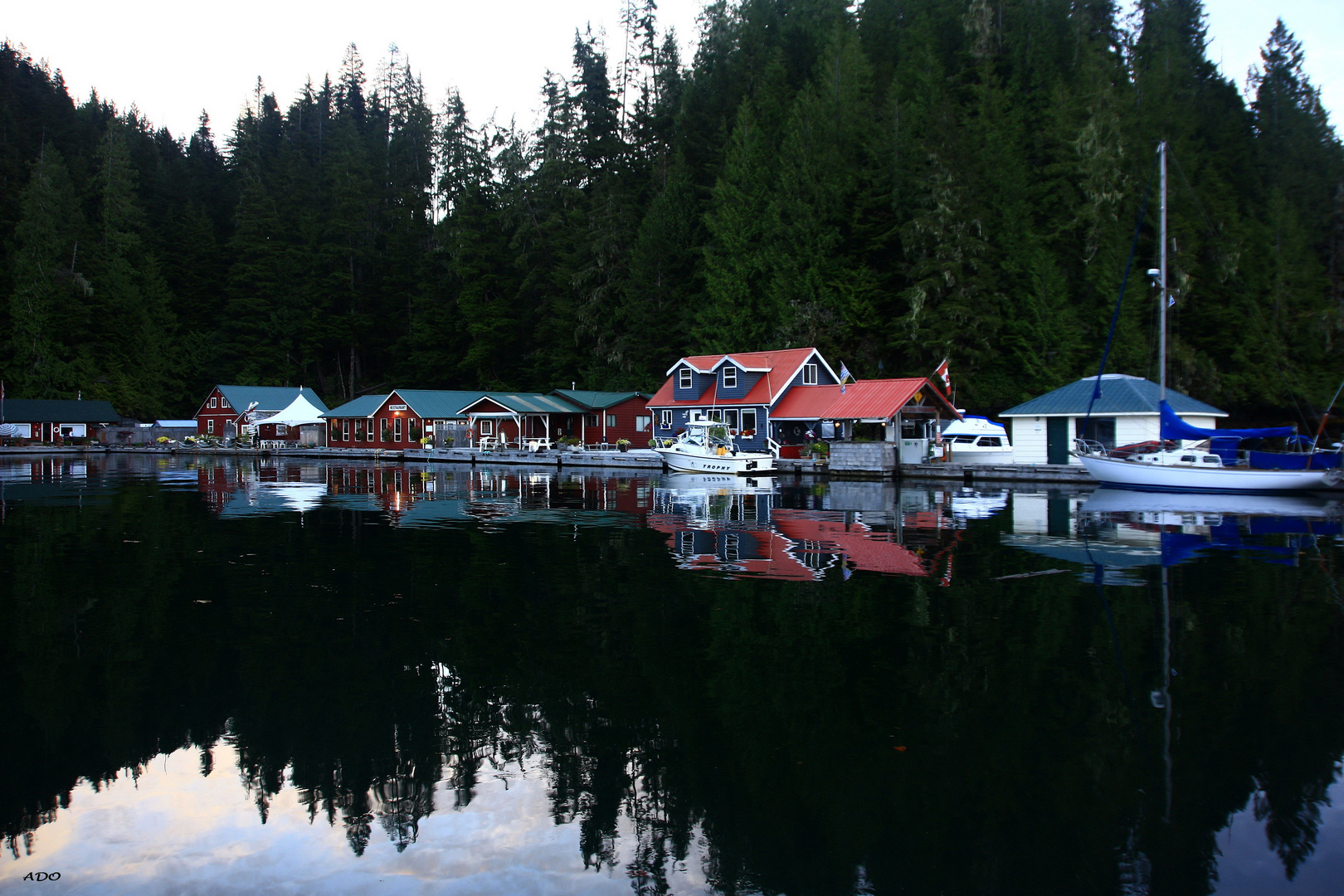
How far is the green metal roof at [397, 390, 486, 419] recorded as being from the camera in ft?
212

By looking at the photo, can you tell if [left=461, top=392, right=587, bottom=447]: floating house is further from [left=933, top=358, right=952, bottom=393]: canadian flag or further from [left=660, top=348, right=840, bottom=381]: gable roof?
[left=933, top=358, right=952, bottom=393]: canadian flag

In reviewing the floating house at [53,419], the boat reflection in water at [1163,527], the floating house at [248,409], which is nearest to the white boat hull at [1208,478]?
the boat reflection in water at [1163,527]

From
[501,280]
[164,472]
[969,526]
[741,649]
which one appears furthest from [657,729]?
[501,280]

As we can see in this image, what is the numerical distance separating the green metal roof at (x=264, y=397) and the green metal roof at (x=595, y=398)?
1000 inches

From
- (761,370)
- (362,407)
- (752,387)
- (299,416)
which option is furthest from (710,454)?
(299,416)

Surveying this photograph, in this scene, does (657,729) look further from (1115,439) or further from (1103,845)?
(1115,439)

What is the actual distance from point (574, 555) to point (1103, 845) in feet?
44.4

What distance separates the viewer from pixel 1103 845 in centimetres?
662

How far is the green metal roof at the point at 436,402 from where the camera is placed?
64.7m

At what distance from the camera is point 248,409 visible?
77.9m

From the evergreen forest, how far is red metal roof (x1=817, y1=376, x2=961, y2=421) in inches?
200

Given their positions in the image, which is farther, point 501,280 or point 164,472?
point 501,280

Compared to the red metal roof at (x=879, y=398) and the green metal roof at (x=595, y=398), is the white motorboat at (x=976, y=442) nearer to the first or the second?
the red metal roof at (x=879, y=398)

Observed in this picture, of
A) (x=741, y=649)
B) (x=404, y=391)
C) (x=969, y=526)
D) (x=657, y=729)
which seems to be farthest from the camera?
(x=404, y=391)
